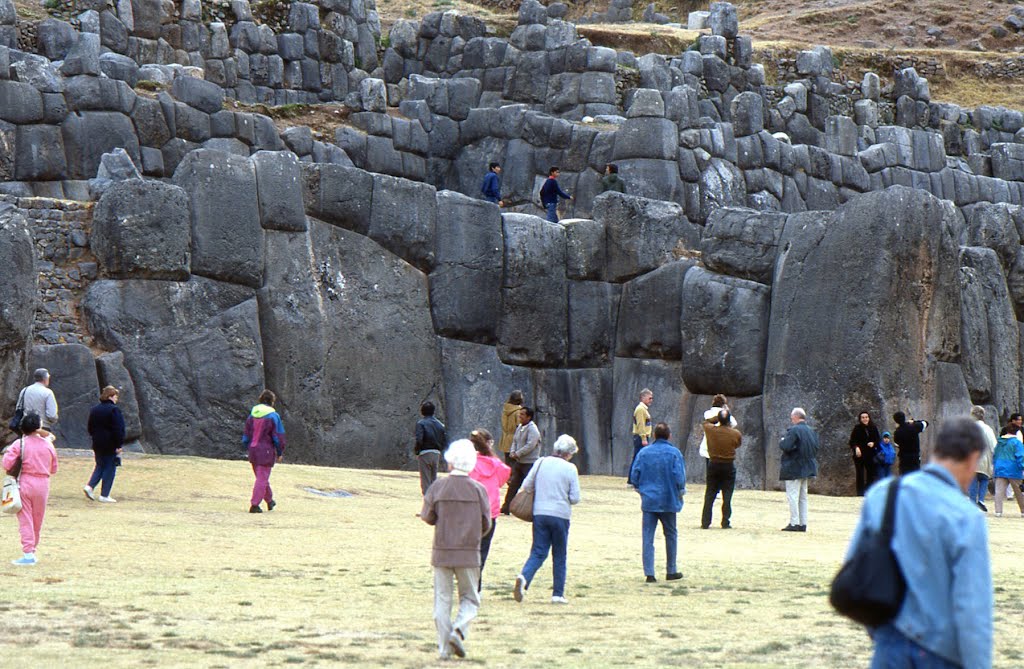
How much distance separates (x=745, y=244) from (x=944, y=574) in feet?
67.2

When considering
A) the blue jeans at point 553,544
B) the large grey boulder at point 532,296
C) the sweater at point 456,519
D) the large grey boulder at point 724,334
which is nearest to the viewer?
the sweater at point 456,519

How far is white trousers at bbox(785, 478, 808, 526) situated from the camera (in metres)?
17.9

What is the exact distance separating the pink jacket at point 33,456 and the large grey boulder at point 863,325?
1369cm

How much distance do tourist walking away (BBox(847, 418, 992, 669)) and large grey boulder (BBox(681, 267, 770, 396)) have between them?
19.8 meters

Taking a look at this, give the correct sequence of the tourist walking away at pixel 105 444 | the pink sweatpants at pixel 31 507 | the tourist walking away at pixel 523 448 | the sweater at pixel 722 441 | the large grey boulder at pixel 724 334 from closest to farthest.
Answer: the pink sweatpants at pixel 31 507 → the tourist walking away at pixel 105 444 → the sweater at pixel 722 441 → the tourist walking away at pixel 523 448 → the large grey boulder at pixel 724 334

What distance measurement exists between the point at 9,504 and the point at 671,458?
227 inches

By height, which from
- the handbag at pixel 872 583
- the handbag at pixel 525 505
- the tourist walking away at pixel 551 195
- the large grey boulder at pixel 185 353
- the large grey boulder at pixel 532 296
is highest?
the tourist walking away at pixel 551 195

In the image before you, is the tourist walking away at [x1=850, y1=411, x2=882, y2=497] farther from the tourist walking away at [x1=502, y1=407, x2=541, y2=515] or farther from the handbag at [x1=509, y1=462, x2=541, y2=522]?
the handbag at [x1=509, y1=462, x2=541, y2=522]

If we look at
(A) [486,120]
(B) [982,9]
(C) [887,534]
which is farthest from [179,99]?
(B) [982,9]

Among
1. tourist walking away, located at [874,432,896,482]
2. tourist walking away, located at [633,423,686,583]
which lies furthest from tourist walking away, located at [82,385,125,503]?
tourist walking away, located at [874,432,896,482]

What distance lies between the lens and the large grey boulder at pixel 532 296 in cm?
2625

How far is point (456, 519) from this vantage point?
32.3 ft

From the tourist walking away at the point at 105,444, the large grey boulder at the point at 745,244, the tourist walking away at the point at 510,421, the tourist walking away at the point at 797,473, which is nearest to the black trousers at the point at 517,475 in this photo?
the tourist walking away at the point at 510,421

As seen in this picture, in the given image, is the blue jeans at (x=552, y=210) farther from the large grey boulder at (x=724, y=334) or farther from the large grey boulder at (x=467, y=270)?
the large grey boulder at (x=724, y=334)
